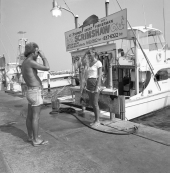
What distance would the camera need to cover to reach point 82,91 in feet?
19.1

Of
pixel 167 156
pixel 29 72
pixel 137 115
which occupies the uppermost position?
pixel 29 72

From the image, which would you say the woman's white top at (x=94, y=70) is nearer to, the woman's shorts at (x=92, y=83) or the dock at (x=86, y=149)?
the woman's shorts at (x=92, y=83)

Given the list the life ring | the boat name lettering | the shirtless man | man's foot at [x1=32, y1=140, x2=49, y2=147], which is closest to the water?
the life ring

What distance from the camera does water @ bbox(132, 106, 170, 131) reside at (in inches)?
315

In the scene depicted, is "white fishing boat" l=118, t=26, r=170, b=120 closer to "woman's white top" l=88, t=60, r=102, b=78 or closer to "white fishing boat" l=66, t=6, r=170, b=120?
"white fishing boat" l=66, t=6, r=170, b=120

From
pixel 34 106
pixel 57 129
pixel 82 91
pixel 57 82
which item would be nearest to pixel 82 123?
pixel 57 129

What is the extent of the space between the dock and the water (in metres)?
3.51

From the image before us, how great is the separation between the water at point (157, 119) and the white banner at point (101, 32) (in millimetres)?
4458

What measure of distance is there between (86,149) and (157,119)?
6.15 m

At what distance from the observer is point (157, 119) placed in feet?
28.6

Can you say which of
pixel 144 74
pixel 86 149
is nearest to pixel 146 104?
pixel 144 74

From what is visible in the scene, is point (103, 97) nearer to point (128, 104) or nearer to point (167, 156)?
point (167, 156)

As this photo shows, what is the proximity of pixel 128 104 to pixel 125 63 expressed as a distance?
102 inches

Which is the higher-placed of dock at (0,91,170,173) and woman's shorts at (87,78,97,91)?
woman's shorts at (87,78,97,91)
